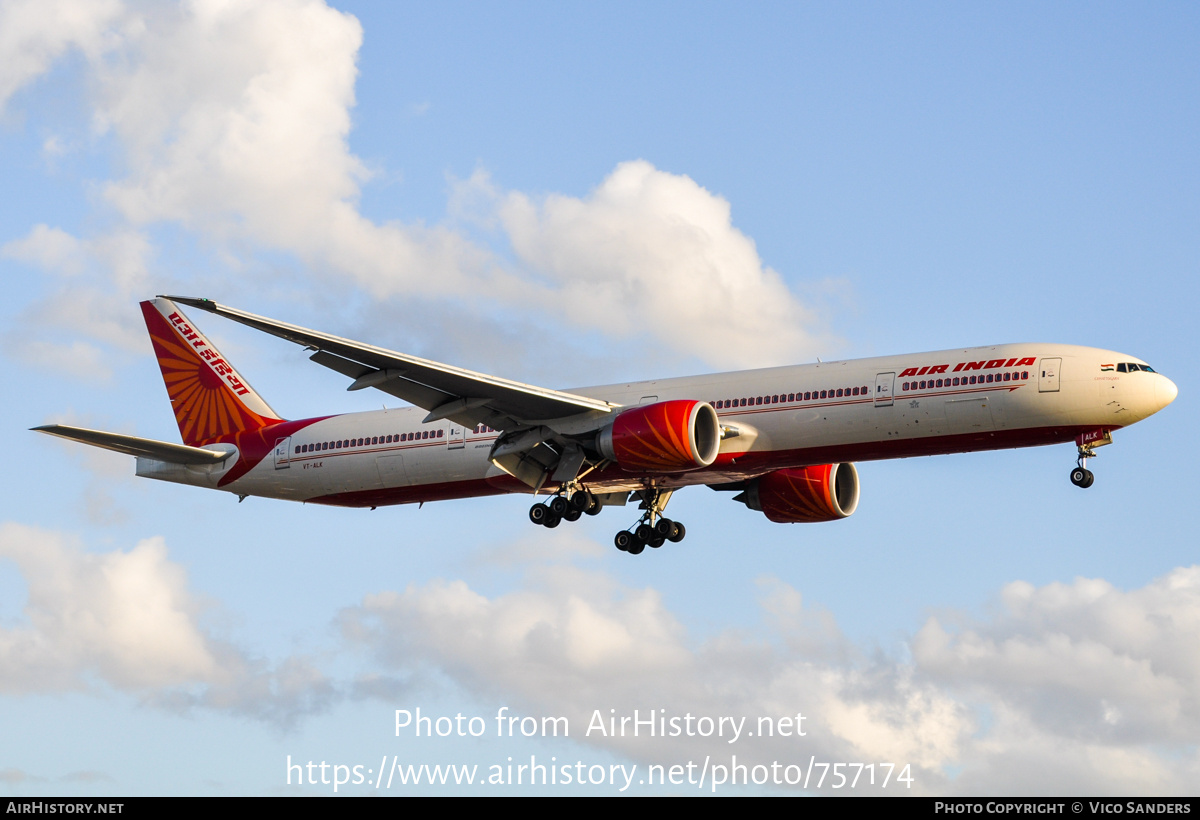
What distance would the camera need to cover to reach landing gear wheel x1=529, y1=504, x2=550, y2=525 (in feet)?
147

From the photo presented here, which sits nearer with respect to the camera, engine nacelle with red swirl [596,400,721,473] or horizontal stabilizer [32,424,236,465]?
engine nacelle with red swirl [596,400,721,473]

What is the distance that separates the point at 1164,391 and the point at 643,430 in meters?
14.3

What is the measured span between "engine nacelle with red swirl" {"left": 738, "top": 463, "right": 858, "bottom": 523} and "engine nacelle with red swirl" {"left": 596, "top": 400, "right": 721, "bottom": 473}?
7394 millimetres

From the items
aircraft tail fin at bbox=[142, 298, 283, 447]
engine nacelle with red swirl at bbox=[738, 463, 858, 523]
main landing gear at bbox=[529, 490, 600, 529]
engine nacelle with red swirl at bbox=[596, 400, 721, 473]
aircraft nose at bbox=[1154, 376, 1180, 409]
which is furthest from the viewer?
aircraft tail fin at bbox=[142, 298, 283, 447]

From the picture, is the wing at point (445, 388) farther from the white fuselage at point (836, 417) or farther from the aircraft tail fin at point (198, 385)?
the aircraft tail fin at point (198, 385)

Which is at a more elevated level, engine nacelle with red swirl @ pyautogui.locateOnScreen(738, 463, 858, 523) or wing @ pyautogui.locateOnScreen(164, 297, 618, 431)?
engine nacelle with red swirl @ pyautogui.locateOnScreen(738, 463, 858, 523)

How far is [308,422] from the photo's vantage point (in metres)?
49.7

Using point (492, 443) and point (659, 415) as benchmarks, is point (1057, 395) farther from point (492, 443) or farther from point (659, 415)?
point (492, 443)

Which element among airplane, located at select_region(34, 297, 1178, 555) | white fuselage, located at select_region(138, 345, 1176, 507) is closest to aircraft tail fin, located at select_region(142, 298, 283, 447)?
airplane, located at select_region(34, 297, 1178, 555)

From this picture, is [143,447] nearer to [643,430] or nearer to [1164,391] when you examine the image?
[643,430]

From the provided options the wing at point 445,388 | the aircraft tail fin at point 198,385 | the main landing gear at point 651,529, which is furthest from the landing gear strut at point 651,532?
the aircraft tail fin at point 198,385

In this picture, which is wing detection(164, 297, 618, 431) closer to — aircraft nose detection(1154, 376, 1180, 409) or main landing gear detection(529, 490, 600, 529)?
main landing gear detection(529, 490, 600, 529)

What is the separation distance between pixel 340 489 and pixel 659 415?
42.8ft

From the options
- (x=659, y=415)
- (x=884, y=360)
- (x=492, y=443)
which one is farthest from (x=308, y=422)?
(x=884, y=360)
